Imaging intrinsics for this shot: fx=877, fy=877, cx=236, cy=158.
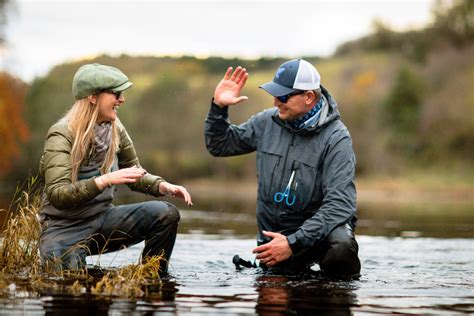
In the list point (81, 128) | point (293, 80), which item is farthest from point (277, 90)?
point (81, 128)

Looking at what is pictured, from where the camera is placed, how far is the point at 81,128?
6953 mm

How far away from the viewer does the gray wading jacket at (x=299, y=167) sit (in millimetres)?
7250

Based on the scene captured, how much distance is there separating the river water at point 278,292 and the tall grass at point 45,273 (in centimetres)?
14

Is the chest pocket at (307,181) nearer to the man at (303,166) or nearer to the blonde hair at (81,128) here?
the man at (303,166)

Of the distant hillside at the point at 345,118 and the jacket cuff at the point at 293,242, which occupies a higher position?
the distant hillside at the point at 345,118

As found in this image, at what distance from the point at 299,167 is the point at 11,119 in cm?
3983

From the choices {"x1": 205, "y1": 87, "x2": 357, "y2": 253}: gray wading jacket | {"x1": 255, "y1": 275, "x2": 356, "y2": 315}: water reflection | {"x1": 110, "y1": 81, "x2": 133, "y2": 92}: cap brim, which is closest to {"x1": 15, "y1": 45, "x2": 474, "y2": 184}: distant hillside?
{"x1": 205, "y1": 87, "x2": 357, "y2": 253}: gray wading jacket

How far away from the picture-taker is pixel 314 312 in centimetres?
551

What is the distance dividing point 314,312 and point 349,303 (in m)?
0.51

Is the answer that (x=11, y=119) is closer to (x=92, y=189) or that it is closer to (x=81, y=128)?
(x=81, y=128)

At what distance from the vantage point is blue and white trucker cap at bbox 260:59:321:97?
7.50m

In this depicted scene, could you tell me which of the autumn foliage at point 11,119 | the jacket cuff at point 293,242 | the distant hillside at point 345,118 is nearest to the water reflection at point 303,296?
the jacket cuff at point 293,242

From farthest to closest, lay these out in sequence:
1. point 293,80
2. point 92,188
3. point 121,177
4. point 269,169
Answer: point 269,169 < point 293,80 < point 92,188 < point 121,177

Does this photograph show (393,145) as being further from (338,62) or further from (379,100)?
(338,62)
